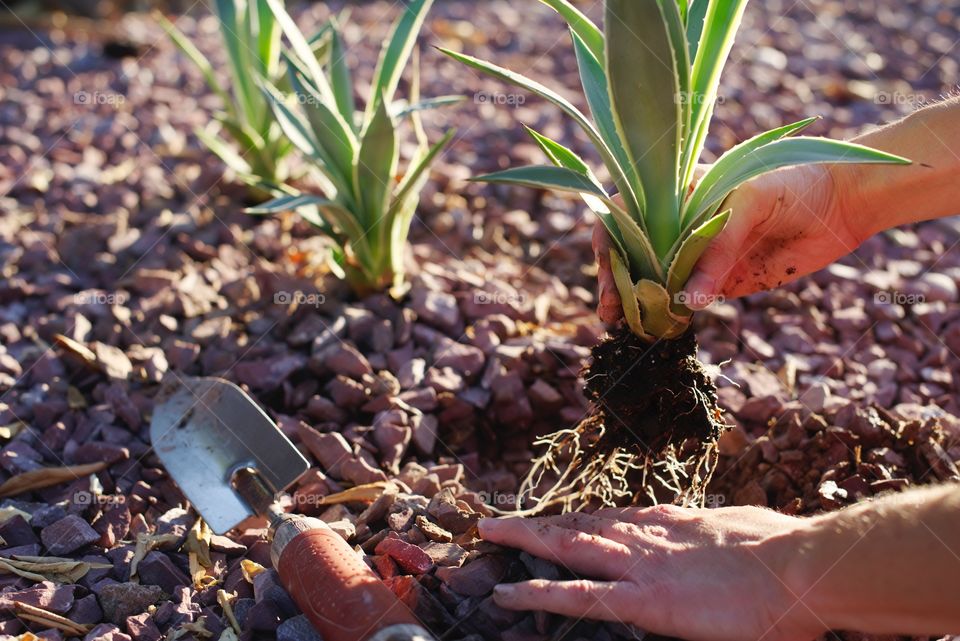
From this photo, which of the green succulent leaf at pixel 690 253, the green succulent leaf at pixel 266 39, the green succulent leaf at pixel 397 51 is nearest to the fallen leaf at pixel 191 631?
the green succulent leaf at pixel 690 253

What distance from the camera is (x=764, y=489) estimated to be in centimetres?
190

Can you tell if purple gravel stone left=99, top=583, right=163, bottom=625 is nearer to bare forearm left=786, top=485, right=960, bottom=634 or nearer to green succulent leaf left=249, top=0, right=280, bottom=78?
bare forearm left=786, top=485, right=960, bottom=634

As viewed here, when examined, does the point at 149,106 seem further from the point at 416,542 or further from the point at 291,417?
the point at 416,542

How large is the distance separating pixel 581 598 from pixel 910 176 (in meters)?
1.15

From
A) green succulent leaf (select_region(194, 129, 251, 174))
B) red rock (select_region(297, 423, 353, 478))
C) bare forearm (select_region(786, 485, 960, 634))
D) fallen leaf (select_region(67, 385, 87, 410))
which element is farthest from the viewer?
green succulent leaf (select_region(194, 129, 251, 174))

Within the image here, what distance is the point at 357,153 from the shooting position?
229 cm

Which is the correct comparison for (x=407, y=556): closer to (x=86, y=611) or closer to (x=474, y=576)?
(x=474, y=576)

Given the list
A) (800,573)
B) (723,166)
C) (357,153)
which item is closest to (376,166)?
(357,153)

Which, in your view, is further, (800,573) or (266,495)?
(266,495)

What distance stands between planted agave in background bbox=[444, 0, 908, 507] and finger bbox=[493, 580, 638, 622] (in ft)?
1.31

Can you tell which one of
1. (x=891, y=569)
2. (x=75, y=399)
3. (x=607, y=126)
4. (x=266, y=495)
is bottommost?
(x=891, y=569)

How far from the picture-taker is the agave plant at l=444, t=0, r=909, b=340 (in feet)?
4.67

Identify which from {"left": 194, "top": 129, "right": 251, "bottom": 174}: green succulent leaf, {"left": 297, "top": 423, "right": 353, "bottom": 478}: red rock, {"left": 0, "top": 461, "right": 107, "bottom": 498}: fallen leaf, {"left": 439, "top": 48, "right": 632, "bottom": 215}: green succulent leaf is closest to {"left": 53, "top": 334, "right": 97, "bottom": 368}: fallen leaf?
{"left": 0, "top": 461, "right": 107, "bottom": 498}: fallen leaf

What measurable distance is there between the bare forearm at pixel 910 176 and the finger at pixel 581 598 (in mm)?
1013
